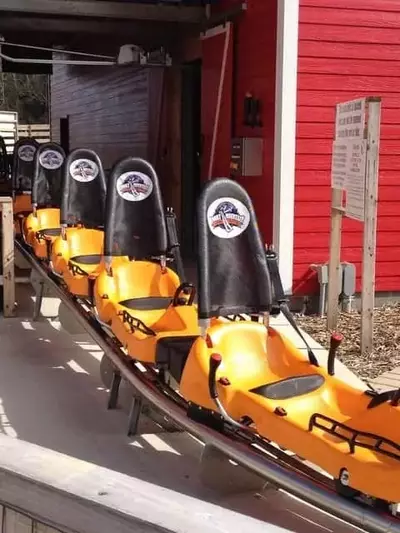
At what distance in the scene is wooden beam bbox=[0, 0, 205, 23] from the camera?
8.04 meters

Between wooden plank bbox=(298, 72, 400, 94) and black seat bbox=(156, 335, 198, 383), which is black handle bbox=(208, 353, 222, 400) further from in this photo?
wooden plank bbox=(298, 72, 400, 94)

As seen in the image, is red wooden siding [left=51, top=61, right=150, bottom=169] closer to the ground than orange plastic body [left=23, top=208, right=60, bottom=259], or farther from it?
farther from it

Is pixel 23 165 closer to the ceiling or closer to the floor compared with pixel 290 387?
closer to the ceiling

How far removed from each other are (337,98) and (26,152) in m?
3.70

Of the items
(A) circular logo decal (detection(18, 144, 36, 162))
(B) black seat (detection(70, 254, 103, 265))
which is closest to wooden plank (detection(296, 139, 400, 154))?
(B) black seat (detection(70, 254, 103, 265))

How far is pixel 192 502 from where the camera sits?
159 cm

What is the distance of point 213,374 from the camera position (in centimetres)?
322

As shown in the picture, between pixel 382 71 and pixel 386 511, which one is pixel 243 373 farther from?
pixel 382 71

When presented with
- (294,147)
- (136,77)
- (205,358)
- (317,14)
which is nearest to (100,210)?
(294,147)

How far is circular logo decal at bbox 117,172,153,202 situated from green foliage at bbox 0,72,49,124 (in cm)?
3362

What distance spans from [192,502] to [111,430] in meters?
2.75

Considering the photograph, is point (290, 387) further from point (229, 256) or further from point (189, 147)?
point (189, 147)

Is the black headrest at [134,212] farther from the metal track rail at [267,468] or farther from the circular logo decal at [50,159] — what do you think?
the circular logo decal at [50,159]

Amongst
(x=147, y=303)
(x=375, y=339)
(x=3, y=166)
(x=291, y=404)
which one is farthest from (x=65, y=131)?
(x=291, y=404)
